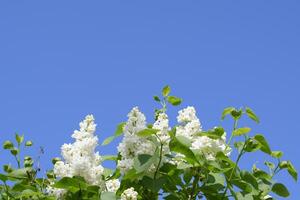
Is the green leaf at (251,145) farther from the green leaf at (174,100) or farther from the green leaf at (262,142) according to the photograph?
the green leaf at (174,100)

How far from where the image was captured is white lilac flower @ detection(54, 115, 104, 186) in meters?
2.80

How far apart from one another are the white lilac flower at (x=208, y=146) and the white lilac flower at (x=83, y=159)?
0.55 m

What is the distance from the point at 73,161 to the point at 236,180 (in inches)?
35.9

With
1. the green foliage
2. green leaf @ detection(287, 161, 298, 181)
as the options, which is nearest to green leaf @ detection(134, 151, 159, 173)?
the green foliage

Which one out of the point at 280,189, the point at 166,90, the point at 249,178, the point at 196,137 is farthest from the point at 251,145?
the point at 166,90

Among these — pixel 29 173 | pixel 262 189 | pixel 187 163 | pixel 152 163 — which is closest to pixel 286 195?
pixel 262 189

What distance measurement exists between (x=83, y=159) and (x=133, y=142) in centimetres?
28

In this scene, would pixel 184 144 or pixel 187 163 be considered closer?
pixel 184 144

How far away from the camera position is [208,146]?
299 cm

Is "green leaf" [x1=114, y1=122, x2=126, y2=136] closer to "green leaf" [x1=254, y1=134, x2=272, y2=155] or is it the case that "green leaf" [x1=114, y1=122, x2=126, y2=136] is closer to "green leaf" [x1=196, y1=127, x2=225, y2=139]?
"green leaf" [x1=196, y1=127, x2=225, y2=139]

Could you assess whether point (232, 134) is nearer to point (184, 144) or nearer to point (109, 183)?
point (184, 144)

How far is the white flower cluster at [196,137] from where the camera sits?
2.99 metres

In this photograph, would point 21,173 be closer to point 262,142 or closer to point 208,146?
point 208,146

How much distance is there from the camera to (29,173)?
352 cm
